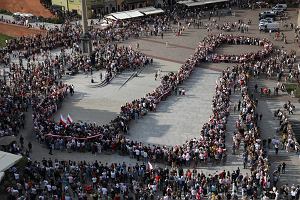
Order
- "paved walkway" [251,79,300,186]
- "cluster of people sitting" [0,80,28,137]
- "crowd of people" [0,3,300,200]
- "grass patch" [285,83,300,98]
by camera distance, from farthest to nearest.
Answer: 1. "grass patch" [285,83,300,98]
2. "cluster of people sitting" [0,80,28,137]
3. "paved walkway" [251,79,300,186]
4. "crowd of people" [0,3,300,200]

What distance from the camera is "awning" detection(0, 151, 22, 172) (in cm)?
3216

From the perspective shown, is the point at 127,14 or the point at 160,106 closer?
the point at 160,106

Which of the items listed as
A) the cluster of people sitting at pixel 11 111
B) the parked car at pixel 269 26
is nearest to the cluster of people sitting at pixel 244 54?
the parked car at pixel 269 26

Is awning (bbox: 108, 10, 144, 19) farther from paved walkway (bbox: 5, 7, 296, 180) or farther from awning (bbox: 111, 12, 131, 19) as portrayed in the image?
paved walkway (bbox: 5, 7, 296, 180)

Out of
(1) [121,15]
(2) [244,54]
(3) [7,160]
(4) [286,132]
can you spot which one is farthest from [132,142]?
(1) [121,15]

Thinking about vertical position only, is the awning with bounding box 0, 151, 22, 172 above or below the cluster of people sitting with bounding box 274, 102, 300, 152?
above

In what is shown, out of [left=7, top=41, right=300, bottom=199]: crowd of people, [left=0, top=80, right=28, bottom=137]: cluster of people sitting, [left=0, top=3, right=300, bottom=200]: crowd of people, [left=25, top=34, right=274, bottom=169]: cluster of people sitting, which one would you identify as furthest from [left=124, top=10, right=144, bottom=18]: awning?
[left=7, top=41, right=300, bottom=199]: crowd of people

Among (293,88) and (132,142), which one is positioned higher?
(293,88)

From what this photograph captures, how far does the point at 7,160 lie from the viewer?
108 feet

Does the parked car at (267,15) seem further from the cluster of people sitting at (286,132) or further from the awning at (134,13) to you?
the cluster of people sitting at (286,132)

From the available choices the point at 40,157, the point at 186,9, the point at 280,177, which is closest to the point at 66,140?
the point at 40,157

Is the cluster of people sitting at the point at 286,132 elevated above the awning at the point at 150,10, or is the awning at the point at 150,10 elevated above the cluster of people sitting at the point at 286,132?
the awning at the point at 150,10

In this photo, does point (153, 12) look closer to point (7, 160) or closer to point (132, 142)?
point (132, 142)

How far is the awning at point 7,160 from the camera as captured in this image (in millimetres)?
32156
